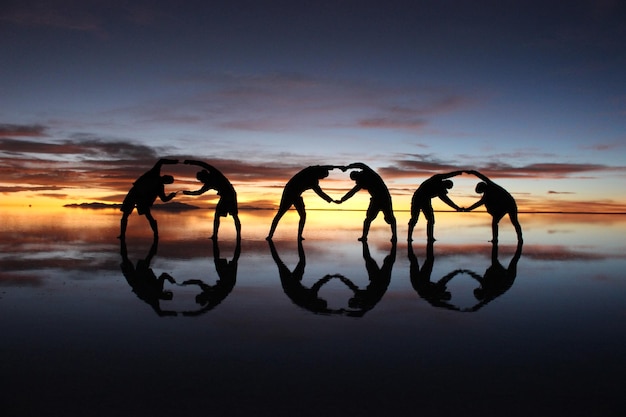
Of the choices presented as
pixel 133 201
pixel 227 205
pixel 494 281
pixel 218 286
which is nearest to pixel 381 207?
pixel 227 205

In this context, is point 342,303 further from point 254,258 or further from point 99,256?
point 99,256

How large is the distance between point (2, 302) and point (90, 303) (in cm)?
110

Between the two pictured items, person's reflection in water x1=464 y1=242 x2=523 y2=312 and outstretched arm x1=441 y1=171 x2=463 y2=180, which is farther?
outstretched arm x1=441 y1=171 x2=463 y2=180

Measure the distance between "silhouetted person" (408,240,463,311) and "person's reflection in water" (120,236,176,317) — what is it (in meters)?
3.34

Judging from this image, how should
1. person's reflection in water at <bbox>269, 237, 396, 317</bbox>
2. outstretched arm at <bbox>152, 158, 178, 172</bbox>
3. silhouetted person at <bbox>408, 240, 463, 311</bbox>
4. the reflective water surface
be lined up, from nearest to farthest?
the reflective water surface, person's reflection in water at <bbox>269, 237, 396, 317</bbox>, silhouetted person at <bbox>408, 240, 463, 311</bbox>, outstretched arm at <bbox>152, 158, 178, 172</bbox>

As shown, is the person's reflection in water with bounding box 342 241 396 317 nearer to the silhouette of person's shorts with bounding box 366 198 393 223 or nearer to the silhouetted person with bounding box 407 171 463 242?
the silhouette of person's shorts with bounding box 366 198 393 223

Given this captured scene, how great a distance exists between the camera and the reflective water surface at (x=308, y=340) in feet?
10.4

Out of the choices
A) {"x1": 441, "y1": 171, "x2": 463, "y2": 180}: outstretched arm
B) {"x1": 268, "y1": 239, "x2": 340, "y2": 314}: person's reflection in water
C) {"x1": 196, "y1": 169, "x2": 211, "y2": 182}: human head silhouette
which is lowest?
{"x1": 268, "y1": 239, "x2": 340, "y2": 314}: person's reflection in water

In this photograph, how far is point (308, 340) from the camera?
A: 447cm

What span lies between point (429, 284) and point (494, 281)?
118cm

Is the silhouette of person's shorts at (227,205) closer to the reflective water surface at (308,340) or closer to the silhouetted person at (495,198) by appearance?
the reflective water surface at (308,340)

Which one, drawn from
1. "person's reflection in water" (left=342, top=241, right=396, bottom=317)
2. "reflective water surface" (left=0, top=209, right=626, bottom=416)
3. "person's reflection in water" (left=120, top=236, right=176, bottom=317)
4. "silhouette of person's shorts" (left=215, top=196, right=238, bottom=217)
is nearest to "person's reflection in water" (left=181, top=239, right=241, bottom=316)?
→ "reflective water surface" (left=0, top=209, right=626, bottom=416)

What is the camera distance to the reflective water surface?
3182 millimetres

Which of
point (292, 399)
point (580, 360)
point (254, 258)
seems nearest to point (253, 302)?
point (292, 399)
